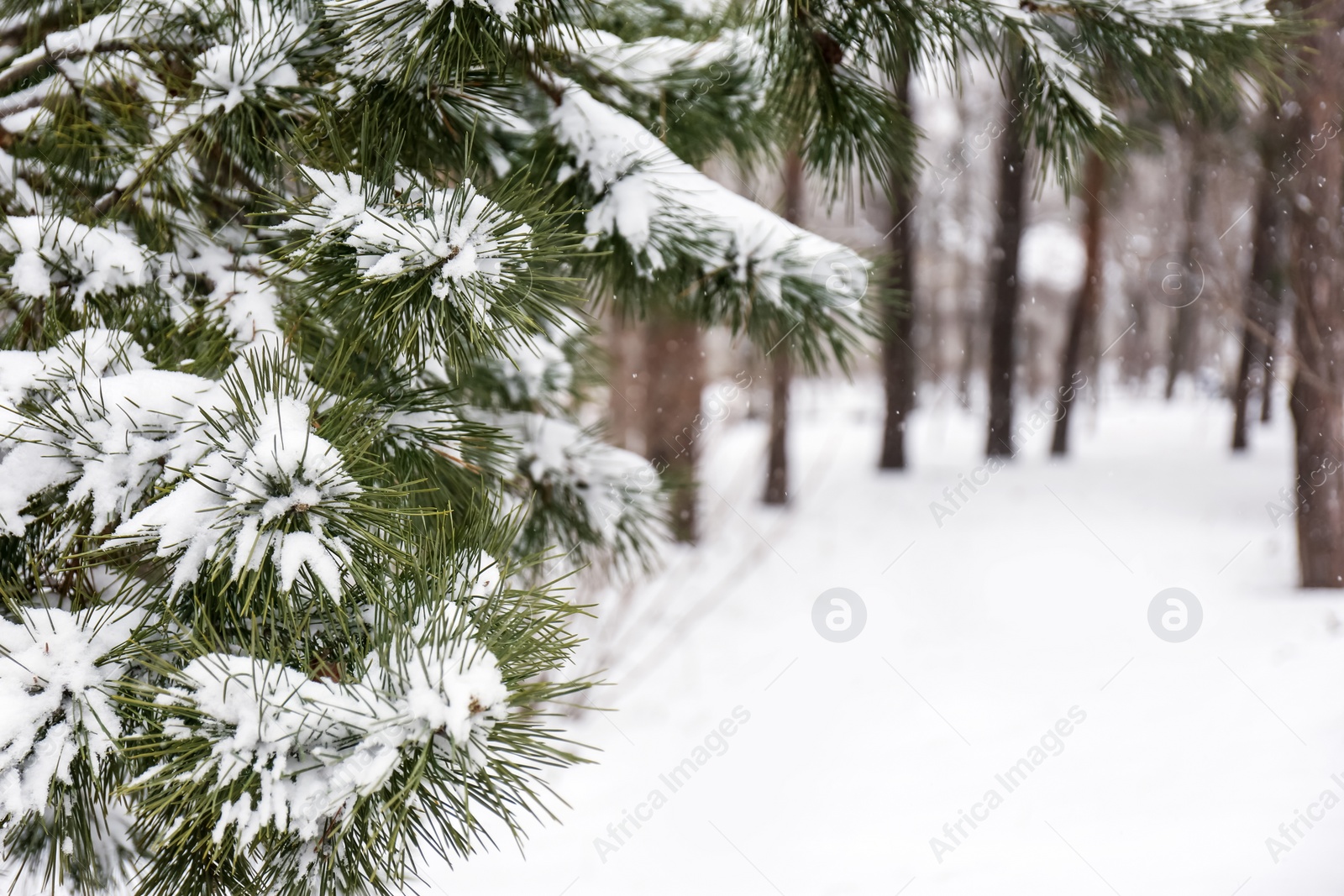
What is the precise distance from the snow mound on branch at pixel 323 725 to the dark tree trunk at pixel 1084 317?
7217 mm

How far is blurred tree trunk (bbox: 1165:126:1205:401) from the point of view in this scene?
699 cm

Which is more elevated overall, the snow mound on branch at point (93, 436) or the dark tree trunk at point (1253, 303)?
the dark tree trunk at point (1253, 303)

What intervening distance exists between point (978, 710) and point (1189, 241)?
674cm

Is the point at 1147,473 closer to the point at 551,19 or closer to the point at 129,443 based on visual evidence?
the point at 551,19

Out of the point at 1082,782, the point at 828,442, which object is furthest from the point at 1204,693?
the point at 828,442

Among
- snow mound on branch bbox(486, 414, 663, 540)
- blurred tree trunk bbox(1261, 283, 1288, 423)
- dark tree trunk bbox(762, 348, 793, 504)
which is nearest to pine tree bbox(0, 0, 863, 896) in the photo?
snow mound on branch bbox(486, 414, 663, 540)

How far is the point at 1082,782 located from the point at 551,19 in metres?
3.25

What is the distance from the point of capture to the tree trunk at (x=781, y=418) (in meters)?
6.31

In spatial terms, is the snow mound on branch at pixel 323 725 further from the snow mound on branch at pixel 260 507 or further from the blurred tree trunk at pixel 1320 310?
the blurred tree trunk at pixel 1320 310

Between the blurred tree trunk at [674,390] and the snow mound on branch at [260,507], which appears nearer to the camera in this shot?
the snow mound on branch at [260,507]

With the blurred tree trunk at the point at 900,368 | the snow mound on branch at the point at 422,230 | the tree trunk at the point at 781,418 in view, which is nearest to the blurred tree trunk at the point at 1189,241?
the blurred tree trunk at the point at 900,368

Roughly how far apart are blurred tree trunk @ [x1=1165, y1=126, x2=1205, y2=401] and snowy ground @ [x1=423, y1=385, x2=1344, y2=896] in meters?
1.78

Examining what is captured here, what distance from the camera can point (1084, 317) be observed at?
748 centimetres

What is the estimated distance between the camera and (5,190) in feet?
4.36
